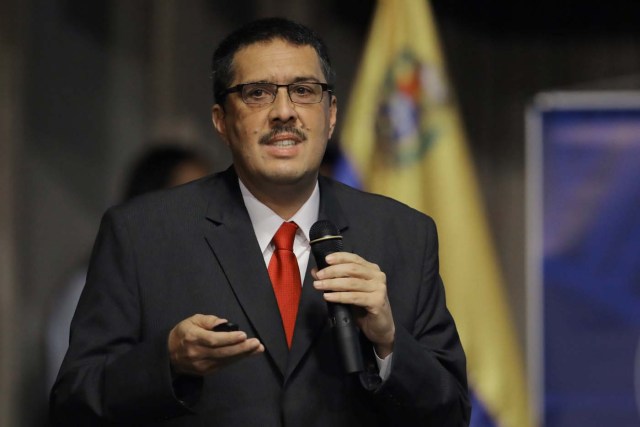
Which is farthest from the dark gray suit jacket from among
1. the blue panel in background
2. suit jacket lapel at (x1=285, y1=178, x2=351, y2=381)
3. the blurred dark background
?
the blue panel in background

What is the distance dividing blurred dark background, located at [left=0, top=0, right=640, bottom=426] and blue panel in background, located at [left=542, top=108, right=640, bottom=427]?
45cm

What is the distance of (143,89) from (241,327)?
10.2 feet

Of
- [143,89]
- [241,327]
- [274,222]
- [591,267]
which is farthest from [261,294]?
[591,267]

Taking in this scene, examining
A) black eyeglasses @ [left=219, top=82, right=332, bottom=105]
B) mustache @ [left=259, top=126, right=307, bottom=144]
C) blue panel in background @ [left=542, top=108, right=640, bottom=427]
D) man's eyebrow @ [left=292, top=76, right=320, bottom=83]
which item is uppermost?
man's eyebrow @ [left=292, top=76, right=320, bottom=83]

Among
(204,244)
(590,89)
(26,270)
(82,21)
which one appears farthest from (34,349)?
(590,89)

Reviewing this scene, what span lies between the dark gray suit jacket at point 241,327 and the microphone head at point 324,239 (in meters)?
0.11

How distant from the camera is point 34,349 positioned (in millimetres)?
4402

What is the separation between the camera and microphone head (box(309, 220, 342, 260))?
202 cm

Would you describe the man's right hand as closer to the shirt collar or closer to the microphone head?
the microphone head

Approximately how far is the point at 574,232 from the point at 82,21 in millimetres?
2189

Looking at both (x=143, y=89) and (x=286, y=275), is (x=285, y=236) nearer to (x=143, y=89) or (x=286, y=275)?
(x=286, y=275)

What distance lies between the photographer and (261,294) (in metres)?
2.11

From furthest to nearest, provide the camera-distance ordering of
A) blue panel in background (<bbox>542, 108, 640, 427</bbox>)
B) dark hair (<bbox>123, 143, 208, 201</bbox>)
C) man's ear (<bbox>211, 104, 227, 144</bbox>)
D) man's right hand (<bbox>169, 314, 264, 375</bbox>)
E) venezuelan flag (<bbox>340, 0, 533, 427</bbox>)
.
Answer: blue panel in background (<bbox>542, 108, 640, 427</bbox>)
venezuelan flag (<bbox>340, 0, 533, 427</bbox>)
dark hair (<bbox>123, 143, 208, 201</bbox>)
man's ear (<bbox>211, 104, 227, 144</bbox>)
man's right hand (<bbox>169, 314, 264, 375</bbox>)

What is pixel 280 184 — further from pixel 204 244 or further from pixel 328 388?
pixel 328 388
